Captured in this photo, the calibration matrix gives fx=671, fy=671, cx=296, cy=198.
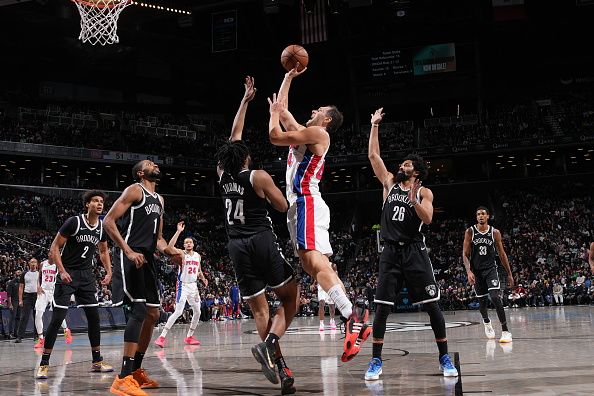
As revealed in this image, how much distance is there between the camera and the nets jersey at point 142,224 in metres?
6.78

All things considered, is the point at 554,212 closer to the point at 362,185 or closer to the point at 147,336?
the point at 362,185

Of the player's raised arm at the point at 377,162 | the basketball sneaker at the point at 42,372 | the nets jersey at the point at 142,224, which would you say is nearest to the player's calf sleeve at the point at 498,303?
the player's raised arm at the point at 377,162

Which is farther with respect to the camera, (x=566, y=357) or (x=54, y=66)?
(x=54, y=66)

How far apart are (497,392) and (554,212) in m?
32.0

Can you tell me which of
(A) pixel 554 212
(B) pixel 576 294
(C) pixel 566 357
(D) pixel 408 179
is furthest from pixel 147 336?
(A) pixel 554 212

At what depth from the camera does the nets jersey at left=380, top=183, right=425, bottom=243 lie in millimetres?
7168

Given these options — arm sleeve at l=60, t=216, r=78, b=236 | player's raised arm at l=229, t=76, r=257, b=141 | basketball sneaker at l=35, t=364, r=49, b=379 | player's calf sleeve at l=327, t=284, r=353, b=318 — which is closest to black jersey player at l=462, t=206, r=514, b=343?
player's raised arm at l=229, t=76, r=257, b=141

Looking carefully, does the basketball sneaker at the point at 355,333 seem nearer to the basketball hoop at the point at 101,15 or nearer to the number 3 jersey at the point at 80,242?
the number 3 jersey at the point at 80,242

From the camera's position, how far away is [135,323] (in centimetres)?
655

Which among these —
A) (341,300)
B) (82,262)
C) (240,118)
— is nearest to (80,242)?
(82,262)

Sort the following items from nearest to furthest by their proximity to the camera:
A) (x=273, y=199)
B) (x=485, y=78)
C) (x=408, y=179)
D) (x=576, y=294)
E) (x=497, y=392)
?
(x=497, y=392)
(x=273, y=199)
(x=408, y=179)
(x=576, y=294)
(x=485, y=78)

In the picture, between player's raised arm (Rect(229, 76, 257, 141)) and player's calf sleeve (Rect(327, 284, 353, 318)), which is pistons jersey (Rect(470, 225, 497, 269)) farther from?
player's calf sleeve (Rect(327, 284, 353, 318))

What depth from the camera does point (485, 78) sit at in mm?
41500

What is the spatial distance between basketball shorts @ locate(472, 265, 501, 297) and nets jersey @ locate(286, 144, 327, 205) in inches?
233
